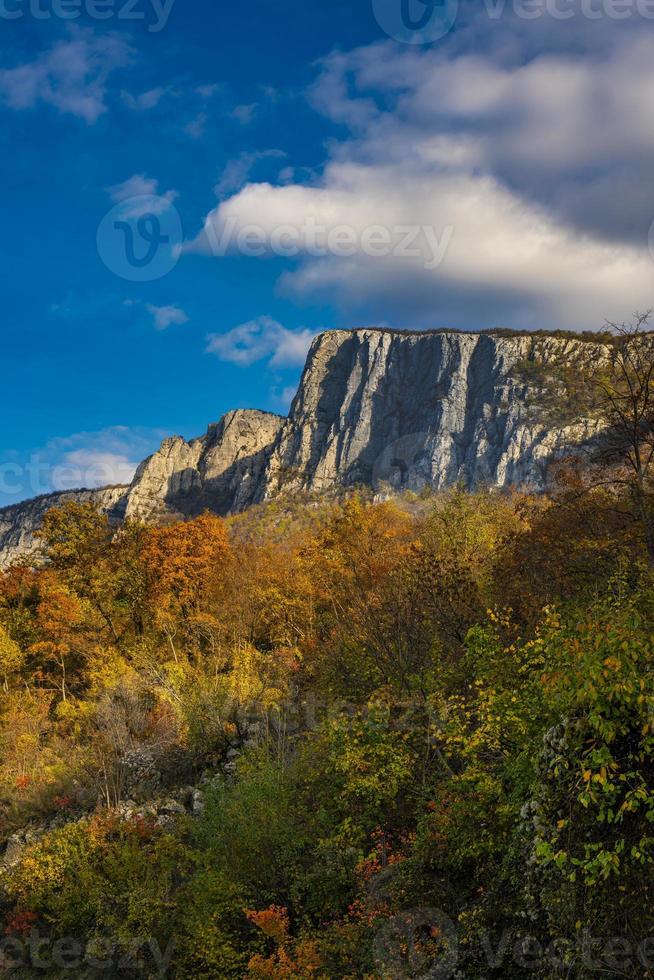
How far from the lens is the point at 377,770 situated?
13445mm

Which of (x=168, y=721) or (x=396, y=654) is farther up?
(x=396, y=654)

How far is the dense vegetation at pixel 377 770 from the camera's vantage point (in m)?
6.78

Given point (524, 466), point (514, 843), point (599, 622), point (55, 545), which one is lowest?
point (514, 843)

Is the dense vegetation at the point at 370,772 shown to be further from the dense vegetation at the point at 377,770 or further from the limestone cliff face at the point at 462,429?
the limestone cliff face at the point at 462,429

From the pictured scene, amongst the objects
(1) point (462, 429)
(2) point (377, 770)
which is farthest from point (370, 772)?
(1) point (462, 429)

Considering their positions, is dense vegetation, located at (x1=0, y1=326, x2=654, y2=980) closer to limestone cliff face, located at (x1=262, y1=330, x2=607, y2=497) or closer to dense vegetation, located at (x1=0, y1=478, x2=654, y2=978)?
dense vegetation, located at (x1=0, y1=478, x2=654, y2=978)

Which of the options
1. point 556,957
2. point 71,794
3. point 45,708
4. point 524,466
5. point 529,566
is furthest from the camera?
point 524,466

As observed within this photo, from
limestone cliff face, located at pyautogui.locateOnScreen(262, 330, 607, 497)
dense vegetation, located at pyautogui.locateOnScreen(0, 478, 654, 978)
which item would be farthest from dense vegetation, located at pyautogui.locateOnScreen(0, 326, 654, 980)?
limestone cliff face, located at pyautogui.locateOnScreen(262, 330, 607, 497)

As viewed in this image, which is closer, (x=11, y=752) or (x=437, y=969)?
(x=437, y=969)

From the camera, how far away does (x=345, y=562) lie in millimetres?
31016

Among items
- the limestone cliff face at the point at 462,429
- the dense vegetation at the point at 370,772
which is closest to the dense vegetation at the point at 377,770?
the dense vegetation at the point at 370,772

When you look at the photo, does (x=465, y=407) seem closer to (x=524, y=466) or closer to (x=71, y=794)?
(x=524, y=466)

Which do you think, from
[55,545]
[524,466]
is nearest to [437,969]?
[55,545]

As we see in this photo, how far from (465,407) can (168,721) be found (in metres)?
167
